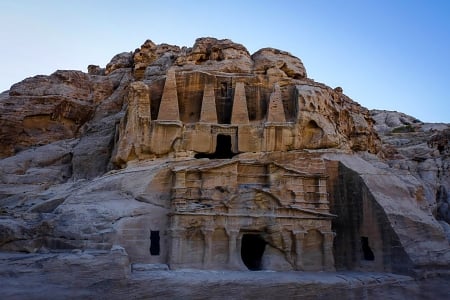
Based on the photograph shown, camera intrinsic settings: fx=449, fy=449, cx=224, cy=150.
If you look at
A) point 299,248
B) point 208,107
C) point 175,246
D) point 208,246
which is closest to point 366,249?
point 299,248

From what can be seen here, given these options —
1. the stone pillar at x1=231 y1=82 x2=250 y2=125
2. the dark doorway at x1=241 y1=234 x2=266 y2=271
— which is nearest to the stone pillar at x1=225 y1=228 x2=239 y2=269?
the dark doorway at x1=241 y1=234 x2=266 y2=271

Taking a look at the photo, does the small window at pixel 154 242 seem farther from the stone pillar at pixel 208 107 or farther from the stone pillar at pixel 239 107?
the stone pillar at pixel 239 107

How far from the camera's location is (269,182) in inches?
1060

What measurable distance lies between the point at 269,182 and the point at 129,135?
1008 centimetres

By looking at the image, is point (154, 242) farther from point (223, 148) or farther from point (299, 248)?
point (223, 148)

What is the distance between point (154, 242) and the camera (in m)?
24.4

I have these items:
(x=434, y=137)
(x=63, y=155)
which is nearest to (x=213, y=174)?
(x=63, y=155)

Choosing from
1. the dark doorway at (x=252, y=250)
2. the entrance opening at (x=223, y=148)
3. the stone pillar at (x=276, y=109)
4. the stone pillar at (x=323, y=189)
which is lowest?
the dark doorway at (x=252, y=250)

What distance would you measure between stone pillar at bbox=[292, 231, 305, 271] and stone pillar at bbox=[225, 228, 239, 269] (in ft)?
11.5

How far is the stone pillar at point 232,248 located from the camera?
961 inches

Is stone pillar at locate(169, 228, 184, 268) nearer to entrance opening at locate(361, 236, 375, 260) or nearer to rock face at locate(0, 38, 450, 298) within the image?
rock face at locate(0, 38, 450, 298)

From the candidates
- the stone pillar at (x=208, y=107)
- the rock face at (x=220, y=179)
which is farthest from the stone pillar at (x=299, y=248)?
the stone pillar at (x=208, y=107)

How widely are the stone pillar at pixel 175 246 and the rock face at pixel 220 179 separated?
0.17ft

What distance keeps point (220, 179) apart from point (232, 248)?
4.05m
